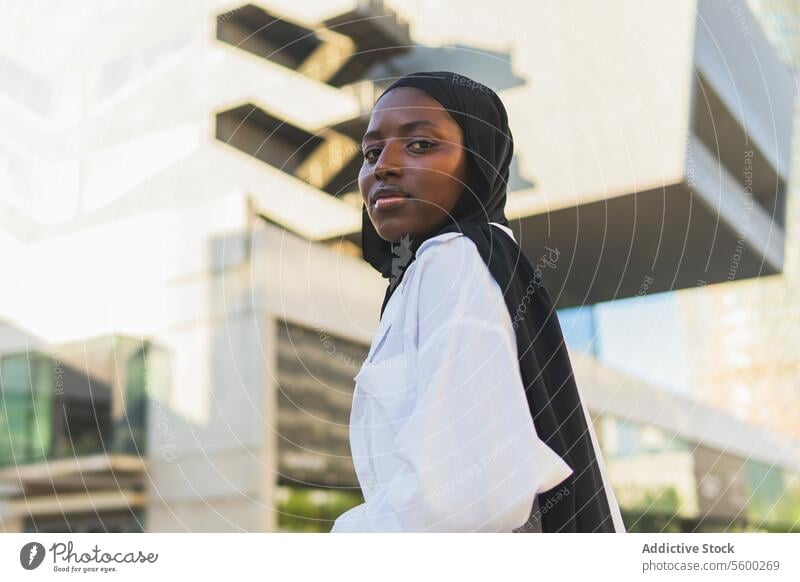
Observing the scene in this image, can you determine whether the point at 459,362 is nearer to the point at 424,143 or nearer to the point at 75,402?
the point at 424,143

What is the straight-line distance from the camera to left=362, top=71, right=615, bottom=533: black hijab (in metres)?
0.87

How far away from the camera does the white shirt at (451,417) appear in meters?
0.76

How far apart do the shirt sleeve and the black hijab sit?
49 millimetres

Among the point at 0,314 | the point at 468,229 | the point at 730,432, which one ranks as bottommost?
the point at 730,432

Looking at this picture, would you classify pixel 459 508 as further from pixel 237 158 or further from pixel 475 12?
pixel 237 158

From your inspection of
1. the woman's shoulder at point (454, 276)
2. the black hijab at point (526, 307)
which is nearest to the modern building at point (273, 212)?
the black hijab at point (526, 307)

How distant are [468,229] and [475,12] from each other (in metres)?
4.08

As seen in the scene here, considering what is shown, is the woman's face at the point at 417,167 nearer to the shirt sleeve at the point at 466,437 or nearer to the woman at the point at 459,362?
the woman at the point at 459,362

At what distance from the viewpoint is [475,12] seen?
473 cm

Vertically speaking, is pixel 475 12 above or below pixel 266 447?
above

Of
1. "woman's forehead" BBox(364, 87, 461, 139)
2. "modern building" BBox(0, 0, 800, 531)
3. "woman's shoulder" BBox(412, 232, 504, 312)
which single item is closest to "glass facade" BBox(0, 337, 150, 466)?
"modern building" BBox(0, 0, 800, 531)

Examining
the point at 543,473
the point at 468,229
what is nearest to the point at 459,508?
the point at 543,473

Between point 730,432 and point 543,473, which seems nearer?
point 543,473

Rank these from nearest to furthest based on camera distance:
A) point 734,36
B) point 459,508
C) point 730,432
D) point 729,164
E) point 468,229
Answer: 1. point 459,508
2. point 468,229
3. point 734,36
4. point 729,164
5. point 730,432
